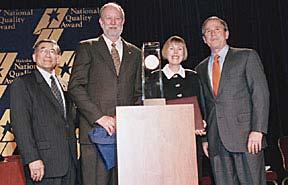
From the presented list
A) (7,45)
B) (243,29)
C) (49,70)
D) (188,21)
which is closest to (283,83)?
(243,29)

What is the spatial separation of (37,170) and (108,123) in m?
0.64

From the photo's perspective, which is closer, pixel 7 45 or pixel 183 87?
pixel 183 87

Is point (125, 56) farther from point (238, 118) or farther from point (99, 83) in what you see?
point (238, 118)

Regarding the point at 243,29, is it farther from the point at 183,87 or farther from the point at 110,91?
the point at 110,91

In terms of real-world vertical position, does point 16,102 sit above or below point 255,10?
below

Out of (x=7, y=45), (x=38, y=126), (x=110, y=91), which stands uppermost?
(x=7, y=45)

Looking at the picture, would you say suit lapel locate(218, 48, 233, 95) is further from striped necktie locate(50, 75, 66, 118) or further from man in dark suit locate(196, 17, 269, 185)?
striped necktie locate(50, 75, 66, 118)

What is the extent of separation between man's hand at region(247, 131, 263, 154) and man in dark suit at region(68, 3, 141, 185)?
819 mm

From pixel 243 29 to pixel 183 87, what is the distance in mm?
3869

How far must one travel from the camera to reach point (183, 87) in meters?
3.98

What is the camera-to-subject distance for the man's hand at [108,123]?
3.27 meters

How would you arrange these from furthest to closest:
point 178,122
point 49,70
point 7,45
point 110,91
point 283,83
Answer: point 283,83 < point 7,45 < point 49,70 < point 110,91 < point 178,122

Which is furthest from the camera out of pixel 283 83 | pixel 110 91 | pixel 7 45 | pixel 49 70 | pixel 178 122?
pixel 283 83

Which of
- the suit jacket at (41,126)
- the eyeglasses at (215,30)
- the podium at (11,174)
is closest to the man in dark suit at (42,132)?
the suit jacket at (41,126)
